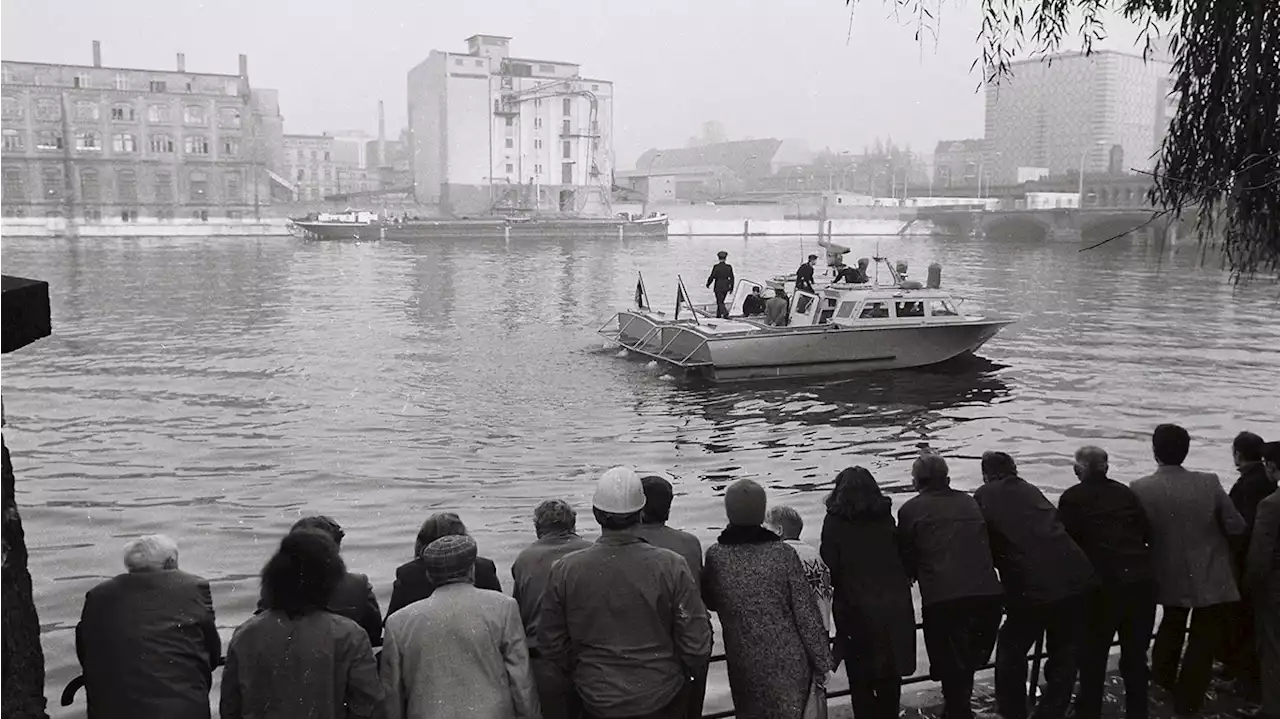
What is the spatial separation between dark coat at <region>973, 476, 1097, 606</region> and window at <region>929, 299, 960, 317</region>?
66.9 ft

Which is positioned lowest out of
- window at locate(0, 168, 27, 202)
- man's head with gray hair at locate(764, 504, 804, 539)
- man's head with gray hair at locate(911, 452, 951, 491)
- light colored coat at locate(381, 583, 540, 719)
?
light colored coat at locate(381, 583, 540, 719)

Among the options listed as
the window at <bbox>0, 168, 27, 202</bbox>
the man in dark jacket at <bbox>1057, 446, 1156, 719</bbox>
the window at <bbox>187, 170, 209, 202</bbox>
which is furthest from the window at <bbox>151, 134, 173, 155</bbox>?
the man in dark jacket at <bbox>1057, 446, 1156, 719</bbox>

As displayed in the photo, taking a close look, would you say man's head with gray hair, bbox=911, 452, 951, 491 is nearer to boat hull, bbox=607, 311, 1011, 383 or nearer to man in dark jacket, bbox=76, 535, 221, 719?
man in dark jacket, bbox=76, 535, 221, 719

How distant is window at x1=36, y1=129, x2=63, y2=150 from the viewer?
99.6 m

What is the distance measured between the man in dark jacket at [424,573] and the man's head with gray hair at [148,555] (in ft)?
3.31

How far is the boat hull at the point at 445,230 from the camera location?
98625 mm

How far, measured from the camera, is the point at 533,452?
1789 cm

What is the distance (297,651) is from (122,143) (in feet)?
374

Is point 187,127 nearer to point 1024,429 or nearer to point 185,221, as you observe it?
point 185,221

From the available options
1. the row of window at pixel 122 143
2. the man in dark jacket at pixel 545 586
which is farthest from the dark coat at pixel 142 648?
the row of window at pixel 122 143

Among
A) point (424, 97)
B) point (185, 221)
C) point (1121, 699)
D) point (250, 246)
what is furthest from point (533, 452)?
point (424, 97)

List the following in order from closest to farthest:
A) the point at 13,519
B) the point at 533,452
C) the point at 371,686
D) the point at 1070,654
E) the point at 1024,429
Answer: the point at 13,519 → the point at 371,686 → the point at 1070,654 → the point at 533,452 → the point at 1024,429

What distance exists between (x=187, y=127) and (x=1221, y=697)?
11560cm

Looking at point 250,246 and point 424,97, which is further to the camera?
point 424,97
